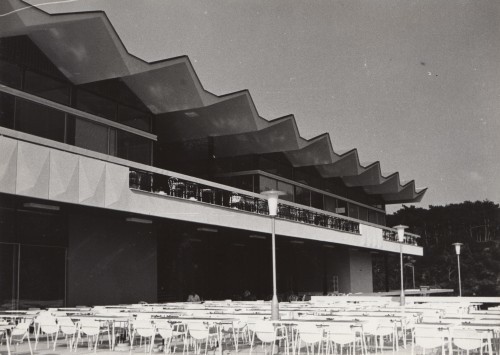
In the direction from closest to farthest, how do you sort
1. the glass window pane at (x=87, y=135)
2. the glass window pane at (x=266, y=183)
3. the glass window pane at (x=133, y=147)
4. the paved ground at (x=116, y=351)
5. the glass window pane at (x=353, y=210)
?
the paved ground at (x=116, y=351)
the glass window pane at (x=87, y=135)
the glass window pane at (x=133, y=147)
the glass window pane at (x=266, y=183)
the glass window pane at (x=353, y=210)

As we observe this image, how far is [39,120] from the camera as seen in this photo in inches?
823

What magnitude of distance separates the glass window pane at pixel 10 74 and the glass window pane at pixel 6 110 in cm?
45

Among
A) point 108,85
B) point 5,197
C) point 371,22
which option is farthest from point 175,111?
point 371,22

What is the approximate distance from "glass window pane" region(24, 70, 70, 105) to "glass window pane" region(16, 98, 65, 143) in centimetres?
46

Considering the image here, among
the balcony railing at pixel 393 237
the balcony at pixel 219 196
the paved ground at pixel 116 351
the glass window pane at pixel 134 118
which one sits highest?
the glass window pane at pixel 134 118

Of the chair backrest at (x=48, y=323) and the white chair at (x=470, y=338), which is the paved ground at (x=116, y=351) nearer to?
the chair backrest at (x=48, y=323)

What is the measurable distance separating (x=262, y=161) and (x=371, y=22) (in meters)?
19.3

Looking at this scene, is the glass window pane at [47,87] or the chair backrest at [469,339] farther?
the glass window pane at [47,87]

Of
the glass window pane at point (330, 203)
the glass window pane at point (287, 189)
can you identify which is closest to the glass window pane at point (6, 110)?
the glass window pane at point (287, 189)

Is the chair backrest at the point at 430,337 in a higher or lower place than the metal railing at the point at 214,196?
lower

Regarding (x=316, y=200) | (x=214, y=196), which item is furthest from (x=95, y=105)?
(x=316, y=200)

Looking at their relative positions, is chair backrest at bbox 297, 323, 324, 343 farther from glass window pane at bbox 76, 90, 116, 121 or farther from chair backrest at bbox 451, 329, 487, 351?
glass window pane at bbox 76, 90, 116, 121

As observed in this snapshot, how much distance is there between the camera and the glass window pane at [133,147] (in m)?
24.8

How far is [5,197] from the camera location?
16.7 meters
